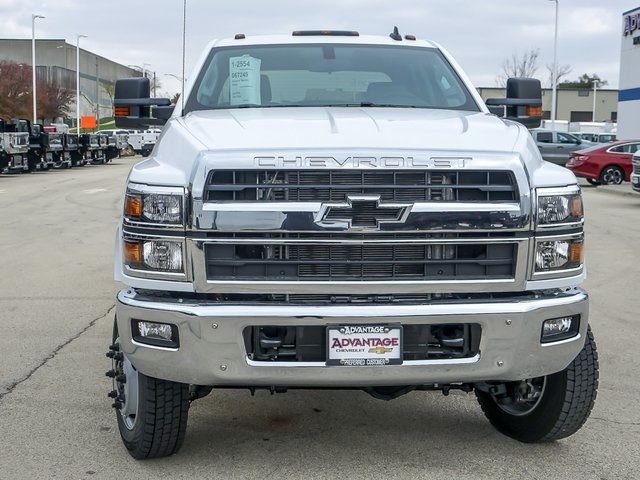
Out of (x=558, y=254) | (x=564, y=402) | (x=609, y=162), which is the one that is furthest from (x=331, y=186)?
(x=609, y=162)

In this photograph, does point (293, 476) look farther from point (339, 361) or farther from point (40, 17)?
point (40, 17)

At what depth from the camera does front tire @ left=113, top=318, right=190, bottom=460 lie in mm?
3941

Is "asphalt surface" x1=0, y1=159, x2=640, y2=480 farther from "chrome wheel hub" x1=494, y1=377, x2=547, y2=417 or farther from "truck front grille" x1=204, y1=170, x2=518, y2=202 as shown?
"truck front grille" x1=204, y1=170, x2=518, y2=202

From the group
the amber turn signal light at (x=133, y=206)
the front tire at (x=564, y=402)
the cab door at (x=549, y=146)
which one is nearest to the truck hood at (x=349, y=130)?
the amber turn signal light at (x=133, y=206)

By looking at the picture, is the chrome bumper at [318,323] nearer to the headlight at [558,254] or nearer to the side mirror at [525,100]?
the headlight at [558,254]

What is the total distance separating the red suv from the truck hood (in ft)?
76.0

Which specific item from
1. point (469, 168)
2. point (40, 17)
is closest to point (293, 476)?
point (469, 168)

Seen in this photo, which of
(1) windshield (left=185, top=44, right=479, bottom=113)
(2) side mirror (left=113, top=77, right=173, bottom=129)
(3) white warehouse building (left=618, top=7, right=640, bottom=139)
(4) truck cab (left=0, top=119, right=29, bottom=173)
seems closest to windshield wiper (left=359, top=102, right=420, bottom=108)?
(1) windshield (left=185, top=44, right=479, bottom=113)

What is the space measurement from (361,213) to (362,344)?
52 centimetres

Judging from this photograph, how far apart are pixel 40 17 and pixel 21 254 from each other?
191ft

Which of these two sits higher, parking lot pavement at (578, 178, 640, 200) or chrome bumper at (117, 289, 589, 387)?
chrome bumper at (117, 289, 589, 387)

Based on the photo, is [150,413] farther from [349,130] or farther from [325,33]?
[325,33]

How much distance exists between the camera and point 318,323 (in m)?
3.56

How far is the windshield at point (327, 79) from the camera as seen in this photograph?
5219mm
